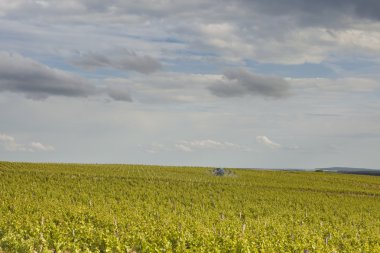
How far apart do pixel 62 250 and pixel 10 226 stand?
515 centimetres

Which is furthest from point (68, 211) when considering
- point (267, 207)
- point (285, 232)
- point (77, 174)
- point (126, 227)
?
point (77, 174)

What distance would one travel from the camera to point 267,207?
37.3 m

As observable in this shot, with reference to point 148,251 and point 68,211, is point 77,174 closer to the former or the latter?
point 68,211

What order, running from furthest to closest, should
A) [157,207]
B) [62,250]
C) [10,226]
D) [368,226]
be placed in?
[157,207]
[368,226]
[10,226]
[62,250]

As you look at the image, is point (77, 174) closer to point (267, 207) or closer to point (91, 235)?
point (267, 207)

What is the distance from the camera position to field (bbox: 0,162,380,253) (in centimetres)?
1850

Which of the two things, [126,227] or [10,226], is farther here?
[126,227]

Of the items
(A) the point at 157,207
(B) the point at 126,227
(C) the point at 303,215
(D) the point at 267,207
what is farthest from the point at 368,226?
(B) the point at 126,227

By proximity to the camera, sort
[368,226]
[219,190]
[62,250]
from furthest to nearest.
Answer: [219,190], [368,226], [62,250]

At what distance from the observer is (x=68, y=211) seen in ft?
88.5

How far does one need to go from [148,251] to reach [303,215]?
66.1 feet

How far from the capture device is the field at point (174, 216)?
60.7ft

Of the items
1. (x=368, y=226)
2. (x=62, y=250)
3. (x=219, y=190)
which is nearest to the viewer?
(x=62, y=250)

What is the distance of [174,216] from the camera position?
2852cm
